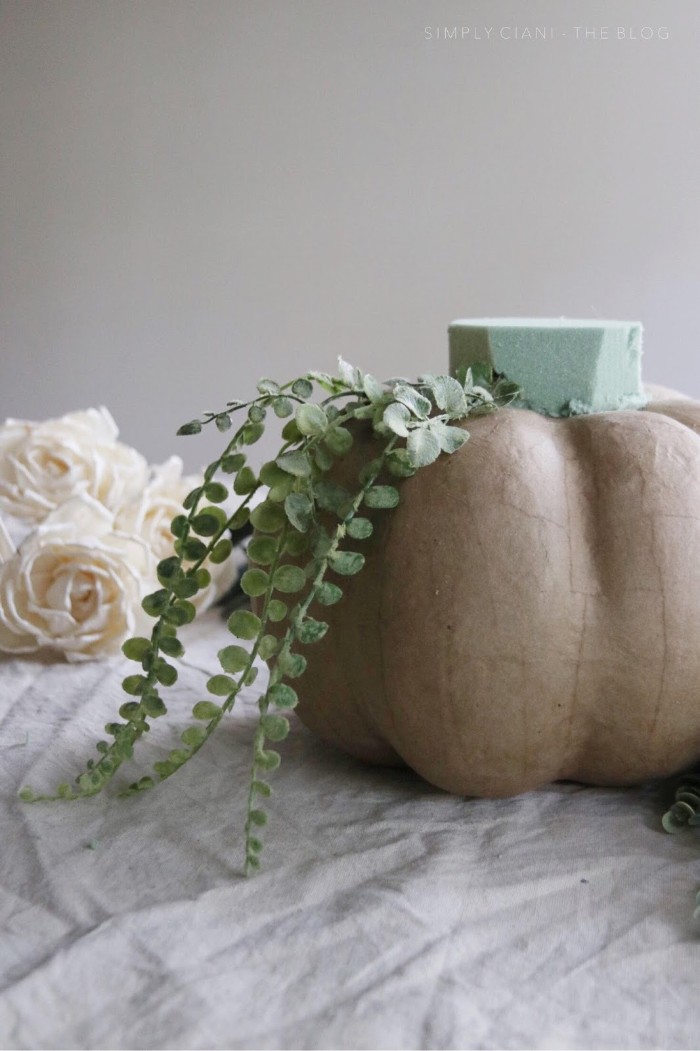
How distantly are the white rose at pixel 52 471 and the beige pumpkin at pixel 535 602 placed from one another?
657mm

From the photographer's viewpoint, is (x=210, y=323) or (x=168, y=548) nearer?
(x=168, y=548)

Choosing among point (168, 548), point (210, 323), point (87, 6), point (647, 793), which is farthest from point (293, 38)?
point (647, 793)

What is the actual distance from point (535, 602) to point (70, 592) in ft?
2.03

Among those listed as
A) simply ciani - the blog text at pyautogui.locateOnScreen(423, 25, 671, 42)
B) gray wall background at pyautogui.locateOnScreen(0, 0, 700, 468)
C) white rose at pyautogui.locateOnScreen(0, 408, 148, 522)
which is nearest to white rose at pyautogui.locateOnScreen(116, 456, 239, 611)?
white rose at pyautogui.locateOnScreen(0, 408, 148, 522)

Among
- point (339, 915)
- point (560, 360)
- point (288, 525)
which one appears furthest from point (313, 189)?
point (339, 915)

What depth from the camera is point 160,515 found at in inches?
50.4

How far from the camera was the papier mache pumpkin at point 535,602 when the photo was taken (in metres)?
0.70

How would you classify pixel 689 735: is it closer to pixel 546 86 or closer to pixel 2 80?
pixel 546 86

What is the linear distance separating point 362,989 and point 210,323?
9.75 ft

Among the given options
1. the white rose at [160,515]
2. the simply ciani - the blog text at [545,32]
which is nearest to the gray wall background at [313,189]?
the simply ciani - the blog text at [545,32]

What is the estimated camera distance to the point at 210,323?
3.35m

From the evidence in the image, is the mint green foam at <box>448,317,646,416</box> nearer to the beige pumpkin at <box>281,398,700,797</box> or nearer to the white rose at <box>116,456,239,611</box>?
the beige pumpkin at <box>281,398,700,797</box>

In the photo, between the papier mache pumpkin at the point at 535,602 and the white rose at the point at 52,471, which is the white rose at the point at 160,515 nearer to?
the white rose at the point at 52,471

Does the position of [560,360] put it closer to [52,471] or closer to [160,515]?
[160,515]
